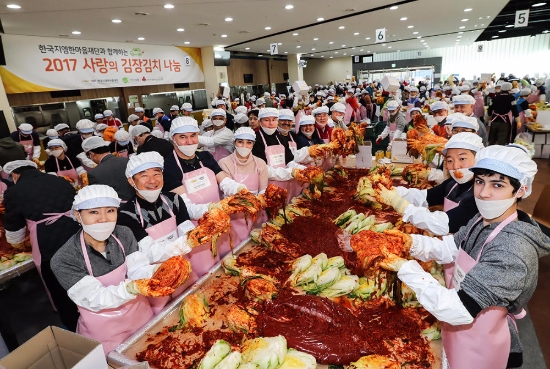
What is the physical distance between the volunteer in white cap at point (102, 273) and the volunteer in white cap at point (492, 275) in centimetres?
168

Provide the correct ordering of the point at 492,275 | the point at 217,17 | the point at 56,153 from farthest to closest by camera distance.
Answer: the point at 217,17 → the point at 56,153 → the point at 492,275

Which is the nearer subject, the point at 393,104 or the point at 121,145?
the point at 121,145

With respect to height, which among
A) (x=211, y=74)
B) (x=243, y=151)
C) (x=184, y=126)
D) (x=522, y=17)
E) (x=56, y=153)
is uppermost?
(x=522, y=17)

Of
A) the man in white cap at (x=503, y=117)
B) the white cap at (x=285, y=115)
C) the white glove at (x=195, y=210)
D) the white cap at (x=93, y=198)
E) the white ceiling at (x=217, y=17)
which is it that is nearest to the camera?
the white cap at (x=93, y=198)

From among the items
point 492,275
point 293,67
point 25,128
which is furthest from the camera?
point 293,67

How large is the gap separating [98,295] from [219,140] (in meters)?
4.82

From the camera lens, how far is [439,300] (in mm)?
1671

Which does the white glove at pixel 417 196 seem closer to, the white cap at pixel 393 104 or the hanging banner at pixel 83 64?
the white cap at pixel 393 104

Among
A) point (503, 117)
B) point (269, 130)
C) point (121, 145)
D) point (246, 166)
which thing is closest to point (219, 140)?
point (269, 130)

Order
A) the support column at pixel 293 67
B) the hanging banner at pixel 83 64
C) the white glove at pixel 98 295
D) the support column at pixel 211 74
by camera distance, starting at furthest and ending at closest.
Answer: the support column at pixel 293 67, the support column at pixel 211 74, the hanging banner at pixel 83 64, the white glove at pixel 98 295

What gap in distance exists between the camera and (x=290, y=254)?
2.83 m

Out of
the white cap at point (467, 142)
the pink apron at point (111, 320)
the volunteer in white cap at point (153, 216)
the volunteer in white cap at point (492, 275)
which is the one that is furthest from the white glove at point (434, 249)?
the pink apron at point (111, 320)

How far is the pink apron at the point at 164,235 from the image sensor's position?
2.49 meters

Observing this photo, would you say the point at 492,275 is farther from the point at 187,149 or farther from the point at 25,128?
the point at 25,128
